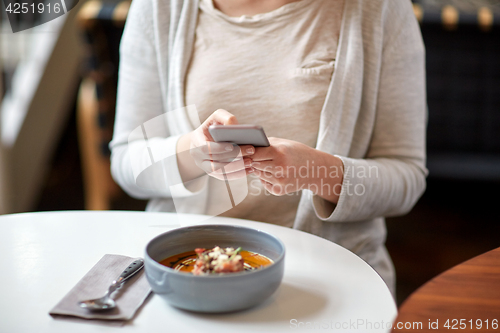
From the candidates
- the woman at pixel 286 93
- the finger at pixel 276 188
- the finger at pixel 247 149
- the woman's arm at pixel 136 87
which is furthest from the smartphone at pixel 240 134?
the woman's arm at pixel 136 87

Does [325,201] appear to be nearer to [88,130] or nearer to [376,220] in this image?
[376,220]

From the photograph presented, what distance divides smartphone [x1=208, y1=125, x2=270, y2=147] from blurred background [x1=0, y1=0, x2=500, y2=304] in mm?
1386

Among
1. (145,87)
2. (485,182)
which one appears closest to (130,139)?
(145,87)

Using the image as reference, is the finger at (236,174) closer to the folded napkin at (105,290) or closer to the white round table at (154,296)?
the white round table at (154,296)

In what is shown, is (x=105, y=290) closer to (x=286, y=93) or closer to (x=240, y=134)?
(x=240, y=134)

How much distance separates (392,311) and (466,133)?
1919 millimetres

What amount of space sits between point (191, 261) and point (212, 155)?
212 mm

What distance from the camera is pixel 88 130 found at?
226cm

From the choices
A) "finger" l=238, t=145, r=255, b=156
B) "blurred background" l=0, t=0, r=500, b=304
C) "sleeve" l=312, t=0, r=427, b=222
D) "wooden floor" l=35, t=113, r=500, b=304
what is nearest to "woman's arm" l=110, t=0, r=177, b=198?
"finger" l=238, t=145, r=255, b=156

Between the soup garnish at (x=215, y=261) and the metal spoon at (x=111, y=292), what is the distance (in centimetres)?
5

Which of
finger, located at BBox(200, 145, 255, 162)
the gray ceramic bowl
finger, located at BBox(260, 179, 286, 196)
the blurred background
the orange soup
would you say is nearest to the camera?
the gray ceramic bowl

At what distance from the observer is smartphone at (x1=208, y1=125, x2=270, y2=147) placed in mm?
630

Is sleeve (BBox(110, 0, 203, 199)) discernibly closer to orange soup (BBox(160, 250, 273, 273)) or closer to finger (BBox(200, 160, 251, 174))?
finger (BBox(200, 160, 251, 174))

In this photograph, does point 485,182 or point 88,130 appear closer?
point 485,182
